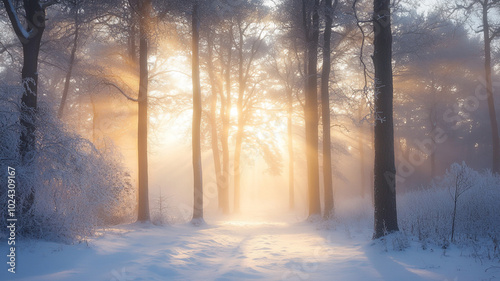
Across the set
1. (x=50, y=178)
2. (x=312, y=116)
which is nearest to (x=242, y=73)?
(x=312, y=116)

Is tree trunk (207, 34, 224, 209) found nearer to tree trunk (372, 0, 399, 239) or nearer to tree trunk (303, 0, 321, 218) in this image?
tree trunk (303, 0, 321, 218)

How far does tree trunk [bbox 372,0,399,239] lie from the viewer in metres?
6.62

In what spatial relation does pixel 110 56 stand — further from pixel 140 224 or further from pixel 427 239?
pixel 427 239

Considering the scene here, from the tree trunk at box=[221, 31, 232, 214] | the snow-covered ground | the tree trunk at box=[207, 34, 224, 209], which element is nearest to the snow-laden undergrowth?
the snow-covered ground

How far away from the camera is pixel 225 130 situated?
18375 millimetres

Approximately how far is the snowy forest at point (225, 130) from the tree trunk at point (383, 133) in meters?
0.03

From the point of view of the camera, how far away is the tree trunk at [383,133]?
6.62m

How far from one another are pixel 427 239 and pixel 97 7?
11.5 meters

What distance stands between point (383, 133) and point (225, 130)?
1244 centimetres

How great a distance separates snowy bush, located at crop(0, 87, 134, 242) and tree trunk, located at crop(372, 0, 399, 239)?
246 inches

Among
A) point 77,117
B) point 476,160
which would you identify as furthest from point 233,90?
point 476,160

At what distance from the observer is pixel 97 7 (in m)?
10.1

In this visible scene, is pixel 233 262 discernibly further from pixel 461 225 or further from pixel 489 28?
pixel 489 28

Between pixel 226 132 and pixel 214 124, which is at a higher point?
pixel 214 124
